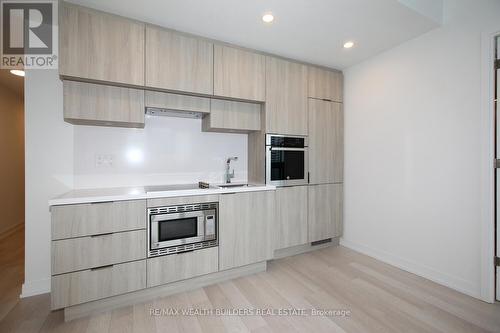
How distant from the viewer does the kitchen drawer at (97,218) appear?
1.73 metres

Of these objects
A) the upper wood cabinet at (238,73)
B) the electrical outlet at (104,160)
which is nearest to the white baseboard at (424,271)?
the upper wood cabinet at (238,73)

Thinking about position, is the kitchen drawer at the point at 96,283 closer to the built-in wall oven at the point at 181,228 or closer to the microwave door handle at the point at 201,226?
the built-in wall oven at the point at 181,228

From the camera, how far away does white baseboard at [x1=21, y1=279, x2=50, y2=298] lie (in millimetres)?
2098

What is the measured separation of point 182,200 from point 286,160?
141 cm

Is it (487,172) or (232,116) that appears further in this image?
(232,116)

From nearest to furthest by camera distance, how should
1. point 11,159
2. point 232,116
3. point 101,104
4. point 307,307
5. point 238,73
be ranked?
point 307,307 → point 101,104 → point 238,73 → point 232,116 → point 11,159

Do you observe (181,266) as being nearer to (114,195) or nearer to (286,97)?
(114,195)

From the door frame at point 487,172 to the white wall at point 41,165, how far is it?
3.92 m

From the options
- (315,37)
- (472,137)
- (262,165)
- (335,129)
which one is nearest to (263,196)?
(262,165)

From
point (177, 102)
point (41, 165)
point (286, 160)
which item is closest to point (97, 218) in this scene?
point (41, 165)

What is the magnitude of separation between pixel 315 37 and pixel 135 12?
181 cm

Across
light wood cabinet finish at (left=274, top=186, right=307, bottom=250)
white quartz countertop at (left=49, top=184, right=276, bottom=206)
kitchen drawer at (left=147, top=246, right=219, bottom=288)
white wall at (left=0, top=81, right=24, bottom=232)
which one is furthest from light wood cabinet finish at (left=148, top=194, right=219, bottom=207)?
white wall at (left=0, top=81, right=24, bottom=232)

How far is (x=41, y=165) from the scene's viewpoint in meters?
2.17

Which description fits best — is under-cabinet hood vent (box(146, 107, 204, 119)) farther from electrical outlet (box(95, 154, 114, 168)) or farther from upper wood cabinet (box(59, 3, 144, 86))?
electrical outlet (box(95, 154, 114, 168))
